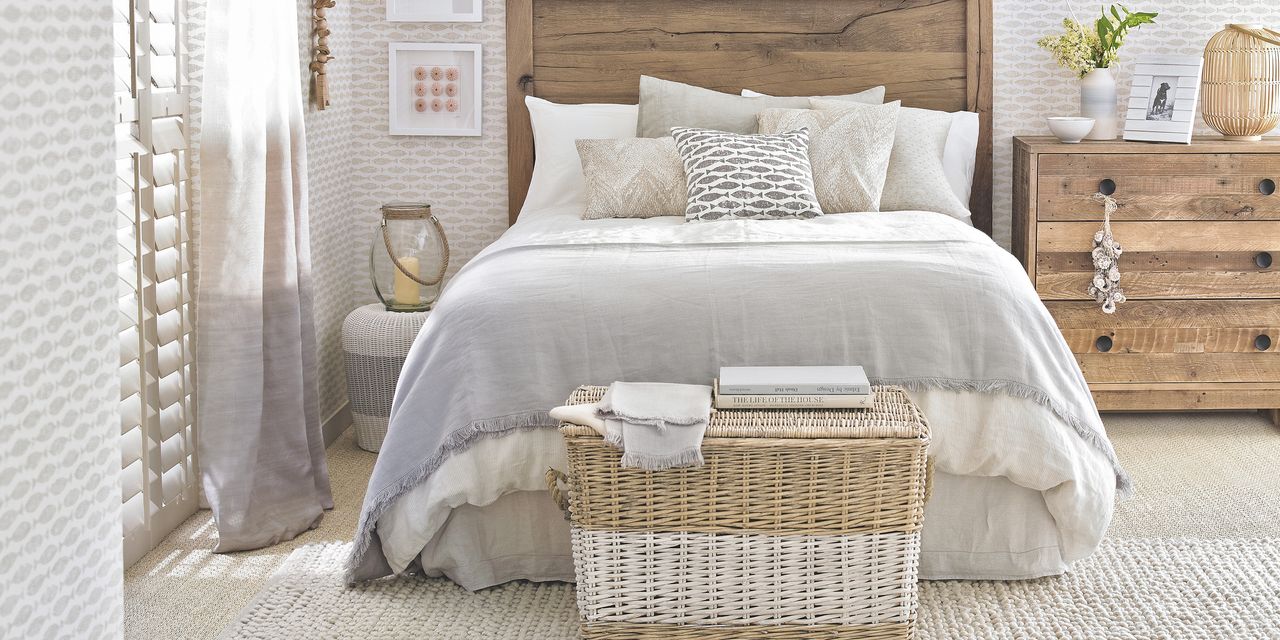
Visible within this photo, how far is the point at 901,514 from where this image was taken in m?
2.12

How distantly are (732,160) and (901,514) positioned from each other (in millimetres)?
1321

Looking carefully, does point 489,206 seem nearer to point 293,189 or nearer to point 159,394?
point 293,189

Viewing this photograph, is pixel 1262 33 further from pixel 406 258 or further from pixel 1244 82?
pixel 406 258

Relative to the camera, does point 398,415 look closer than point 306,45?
Yes

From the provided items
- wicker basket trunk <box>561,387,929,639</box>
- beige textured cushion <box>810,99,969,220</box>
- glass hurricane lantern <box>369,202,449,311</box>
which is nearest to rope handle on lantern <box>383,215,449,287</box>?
glass hurricane lantern <box>369,202,449,311</box>

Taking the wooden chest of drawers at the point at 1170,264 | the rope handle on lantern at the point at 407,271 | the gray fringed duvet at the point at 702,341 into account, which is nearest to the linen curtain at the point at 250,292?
the gray fringed duvet at the point at 702,341

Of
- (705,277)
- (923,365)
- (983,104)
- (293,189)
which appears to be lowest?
(923,365)

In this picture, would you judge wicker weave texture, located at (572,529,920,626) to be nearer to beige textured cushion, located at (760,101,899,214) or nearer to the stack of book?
the stack of book

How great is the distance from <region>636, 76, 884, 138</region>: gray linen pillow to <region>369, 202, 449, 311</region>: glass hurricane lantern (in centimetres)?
73

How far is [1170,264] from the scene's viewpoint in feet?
11.6

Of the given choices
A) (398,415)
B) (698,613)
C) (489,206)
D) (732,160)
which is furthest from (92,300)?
(489,206)

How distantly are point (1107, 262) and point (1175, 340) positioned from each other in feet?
1.08

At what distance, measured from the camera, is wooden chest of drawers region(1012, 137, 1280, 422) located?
3490 mm

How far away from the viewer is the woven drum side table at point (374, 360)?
3.36m
